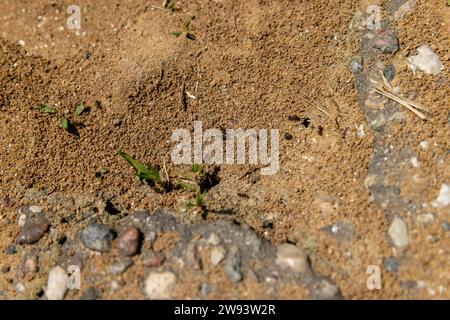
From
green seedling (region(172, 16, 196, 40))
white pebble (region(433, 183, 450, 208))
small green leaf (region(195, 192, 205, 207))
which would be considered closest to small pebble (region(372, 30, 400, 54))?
white pebble (region(433, 183, 450, 208))

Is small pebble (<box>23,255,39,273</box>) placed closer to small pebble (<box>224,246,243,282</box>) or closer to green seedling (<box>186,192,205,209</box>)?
green seedling (<box>186,192,205,209</box>)

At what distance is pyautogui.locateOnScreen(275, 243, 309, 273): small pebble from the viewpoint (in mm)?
2371

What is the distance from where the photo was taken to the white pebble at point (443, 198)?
8.07ft

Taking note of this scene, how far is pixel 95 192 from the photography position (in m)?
2.73

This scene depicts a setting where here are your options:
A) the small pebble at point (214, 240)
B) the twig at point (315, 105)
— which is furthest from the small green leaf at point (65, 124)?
the twig at point (315, 105)

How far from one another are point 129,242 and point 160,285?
284 millimetres

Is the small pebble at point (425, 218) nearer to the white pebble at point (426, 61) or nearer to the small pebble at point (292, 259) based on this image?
the small pebble at point (292, 259)

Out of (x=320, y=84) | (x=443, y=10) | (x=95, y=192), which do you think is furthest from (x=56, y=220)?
(x=443, y=10)

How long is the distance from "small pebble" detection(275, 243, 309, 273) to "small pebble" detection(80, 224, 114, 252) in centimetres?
90

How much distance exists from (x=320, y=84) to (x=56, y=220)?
1.76m

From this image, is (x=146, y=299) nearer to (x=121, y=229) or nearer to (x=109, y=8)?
(x=121, y=229)

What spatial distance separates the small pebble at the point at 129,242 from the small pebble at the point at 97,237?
6cm

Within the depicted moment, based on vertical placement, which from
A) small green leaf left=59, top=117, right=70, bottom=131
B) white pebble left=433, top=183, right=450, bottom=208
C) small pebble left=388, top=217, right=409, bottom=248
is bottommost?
small pebble left=388, top=217, right=409, bottom=248
